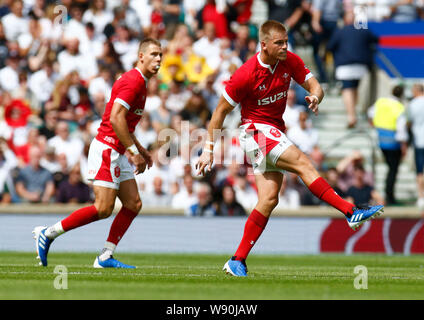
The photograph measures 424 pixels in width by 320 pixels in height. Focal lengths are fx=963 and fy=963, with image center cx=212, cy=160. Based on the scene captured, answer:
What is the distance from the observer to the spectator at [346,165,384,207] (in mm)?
19234

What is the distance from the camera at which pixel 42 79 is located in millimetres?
21906

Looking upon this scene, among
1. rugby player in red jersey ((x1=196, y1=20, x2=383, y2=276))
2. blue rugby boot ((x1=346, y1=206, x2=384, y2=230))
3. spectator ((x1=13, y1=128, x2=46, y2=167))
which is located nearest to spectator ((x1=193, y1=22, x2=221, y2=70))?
spectator ((x1=13, y1=128, x2=46, y2=167))

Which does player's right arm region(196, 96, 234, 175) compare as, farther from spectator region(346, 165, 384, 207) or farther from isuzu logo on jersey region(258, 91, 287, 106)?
spectator region(346, 165, 384, 207)

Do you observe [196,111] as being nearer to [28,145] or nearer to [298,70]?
[28,145]

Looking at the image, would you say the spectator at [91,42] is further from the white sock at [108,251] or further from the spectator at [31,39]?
the white sock at [108,251]

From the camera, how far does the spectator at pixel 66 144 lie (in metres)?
20.1

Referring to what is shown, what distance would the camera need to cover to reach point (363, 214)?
33.1 ft

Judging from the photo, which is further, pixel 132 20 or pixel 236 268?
pixel 132 20

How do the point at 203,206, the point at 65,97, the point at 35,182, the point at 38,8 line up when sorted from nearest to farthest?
the point at 203,206
the point at 35,182
the point at 65,97
the point at 38,8

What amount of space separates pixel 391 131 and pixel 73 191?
6.80m

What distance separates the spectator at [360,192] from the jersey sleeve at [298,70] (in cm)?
847

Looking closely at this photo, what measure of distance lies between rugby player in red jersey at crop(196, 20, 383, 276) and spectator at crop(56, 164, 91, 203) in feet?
28.6

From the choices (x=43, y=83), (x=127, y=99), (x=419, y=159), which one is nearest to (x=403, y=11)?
(x=419, y=159)
